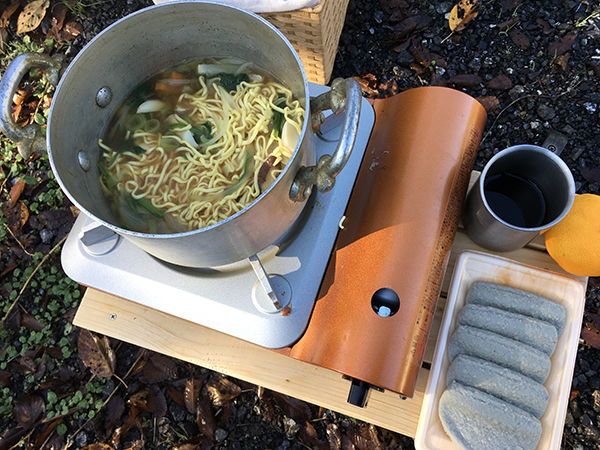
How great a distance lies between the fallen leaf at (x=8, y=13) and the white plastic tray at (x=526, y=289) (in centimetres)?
333

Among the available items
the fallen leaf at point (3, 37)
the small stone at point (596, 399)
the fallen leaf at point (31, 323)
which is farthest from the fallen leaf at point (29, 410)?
the small stone at point (596, 399)

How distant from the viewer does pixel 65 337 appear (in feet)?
7.61

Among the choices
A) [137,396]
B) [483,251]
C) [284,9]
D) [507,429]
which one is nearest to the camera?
[507,429]

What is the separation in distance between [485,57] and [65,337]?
2982 mm

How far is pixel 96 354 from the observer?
7.26ft

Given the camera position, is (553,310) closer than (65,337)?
Yes

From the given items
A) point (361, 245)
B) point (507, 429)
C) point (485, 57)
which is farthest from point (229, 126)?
point (485, 57)

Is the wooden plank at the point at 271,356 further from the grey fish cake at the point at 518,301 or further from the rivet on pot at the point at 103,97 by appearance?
the rivet on pot at the point at 103,97

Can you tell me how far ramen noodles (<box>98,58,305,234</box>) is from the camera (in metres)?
1.35

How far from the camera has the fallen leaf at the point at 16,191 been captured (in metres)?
2.51

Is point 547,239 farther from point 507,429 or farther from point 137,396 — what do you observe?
point 137,396

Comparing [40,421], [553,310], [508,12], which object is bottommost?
[40,421]

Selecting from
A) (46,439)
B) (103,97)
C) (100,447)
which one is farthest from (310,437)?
(103,97)

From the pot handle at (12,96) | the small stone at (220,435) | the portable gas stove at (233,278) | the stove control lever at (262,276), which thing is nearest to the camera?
the pot handle at (12,96)
